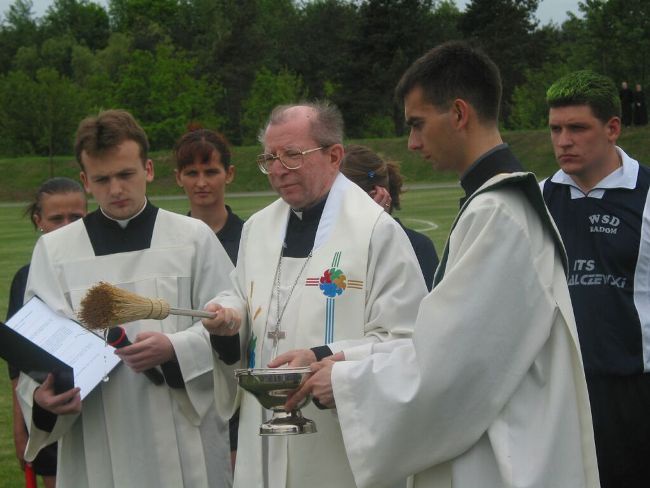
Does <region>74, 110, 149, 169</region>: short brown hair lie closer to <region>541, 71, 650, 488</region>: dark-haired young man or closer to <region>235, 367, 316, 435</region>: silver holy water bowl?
<region>235, 367, 316, 435</region>: silver holy water bowl

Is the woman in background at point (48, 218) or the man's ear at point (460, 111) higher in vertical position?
the man's ear at point (460, 111)

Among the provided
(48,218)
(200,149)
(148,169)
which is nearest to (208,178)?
(200,149)

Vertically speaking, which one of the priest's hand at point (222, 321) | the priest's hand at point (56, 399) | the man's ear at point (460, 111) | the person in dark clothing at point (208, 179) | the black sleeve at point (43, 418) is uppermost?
the man's ear at point (460, 111)

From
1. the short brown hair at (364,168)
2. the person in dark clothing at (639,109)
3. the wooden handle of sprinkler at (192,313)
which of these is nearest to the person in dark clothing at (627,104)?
the person in dark clothing at (639,109)

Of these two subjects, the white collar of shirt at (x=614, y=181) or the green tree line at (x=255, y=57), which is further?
the green tree line at (x=255, y=57)

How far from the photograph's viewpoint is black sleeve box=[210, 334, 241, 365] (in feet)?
14.7

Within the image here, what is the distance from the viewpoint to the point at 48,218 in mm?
6320

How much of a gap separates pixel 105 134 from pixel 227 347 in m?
1.28

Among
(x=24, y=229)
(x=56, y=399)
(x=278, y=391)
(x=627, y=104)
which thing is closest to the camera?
(x=278, y=391)

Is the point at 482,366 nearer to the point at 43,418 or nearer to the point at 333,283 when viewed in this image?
the point at 333,283

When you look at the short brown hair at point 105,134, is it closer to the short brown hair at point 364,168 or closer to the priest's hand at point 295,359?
the short brown hair at point 364,168

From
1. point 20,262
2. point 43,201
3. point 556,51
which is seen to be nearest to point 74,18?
point 556,51

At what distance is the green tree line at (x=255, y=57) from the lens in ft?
205

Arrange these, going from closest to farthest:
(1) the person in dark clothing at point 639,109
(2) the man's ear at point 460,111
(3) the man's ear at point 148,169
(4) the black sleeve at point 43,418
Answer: (2) the man's ear at point 460,111 → (4) the black sleeve at point 43,418 → (3) the man's ear at point 148,169 → (1) the person in dark clothing at point 639,109
